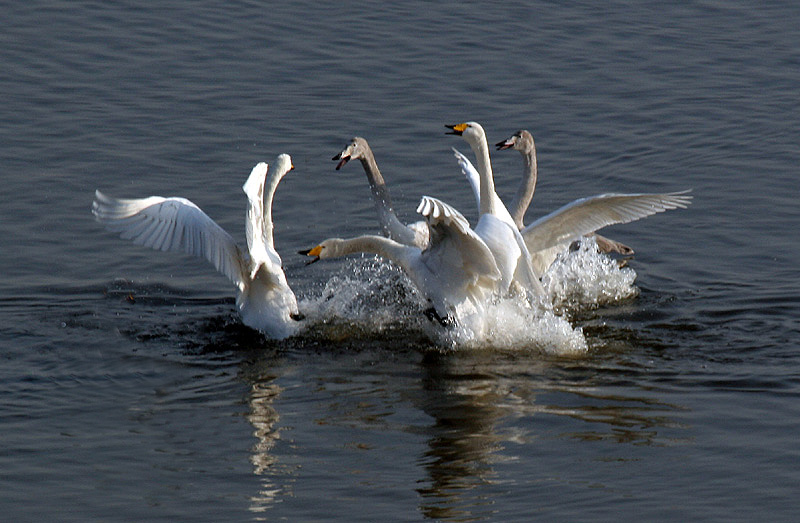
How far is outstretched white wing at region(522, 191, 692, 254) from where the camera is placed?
10.2 m

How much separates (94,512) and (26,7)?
38.3ft

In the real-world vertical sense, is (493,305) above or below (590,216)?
below

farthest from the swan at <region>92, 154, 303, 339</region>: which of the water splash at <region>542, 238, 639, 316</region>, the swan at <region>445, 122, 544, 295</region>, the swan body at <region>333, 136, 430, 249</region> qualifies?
the water splash at <region>542, 238, 639, 316</region>

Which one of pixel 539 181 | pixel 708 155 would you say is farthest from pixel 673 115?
pixel 539 181

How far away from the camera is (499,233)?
948cm

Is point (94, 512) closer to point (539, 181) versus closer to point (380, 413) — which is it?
point (380, 413)

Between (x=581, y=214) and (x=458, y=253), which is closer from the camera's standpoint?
(x=458, y=253)

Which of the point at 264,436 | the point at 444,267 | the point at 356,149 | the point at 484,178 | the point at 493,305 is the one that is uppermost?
the point at 356,149

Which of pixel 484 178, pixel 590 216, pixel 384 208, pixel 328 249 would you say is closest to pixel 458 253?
pixel 328 249

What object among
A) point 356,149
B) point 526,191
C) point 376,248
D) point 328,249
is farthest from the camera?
point 526,191

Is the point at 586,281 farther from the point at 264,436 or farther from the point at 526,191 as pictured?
the point at 264,436

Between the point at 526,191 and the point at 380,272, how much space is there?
156cm

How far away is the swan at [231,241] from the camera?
899 centimetres

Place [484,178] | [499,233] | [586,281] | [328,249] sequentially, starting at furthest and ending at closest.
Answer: [586,281], [484,178], [499,233], [328,249]
